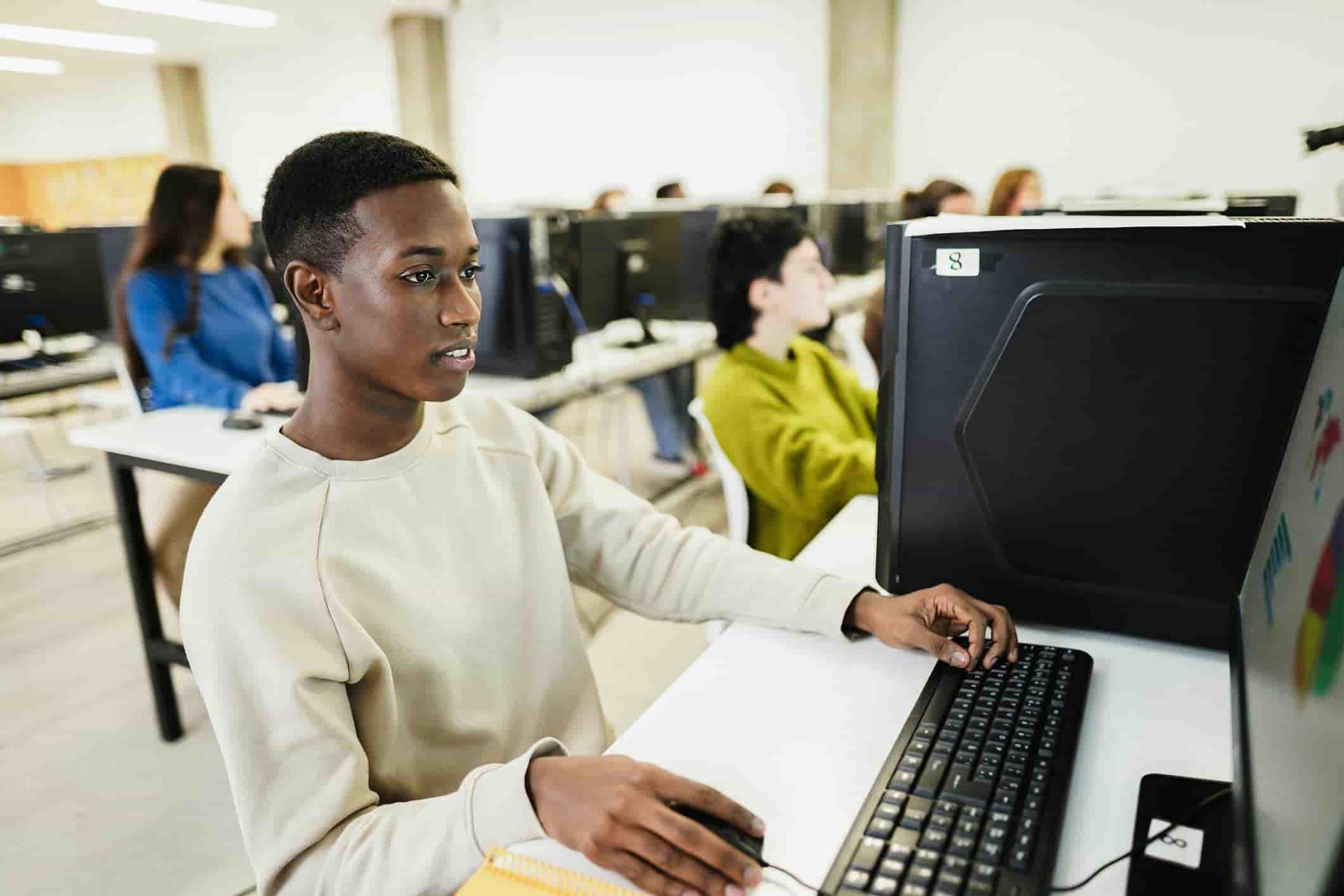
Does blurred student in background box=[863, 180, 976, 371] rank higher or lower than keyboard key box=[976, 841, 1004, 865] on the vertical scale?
higher

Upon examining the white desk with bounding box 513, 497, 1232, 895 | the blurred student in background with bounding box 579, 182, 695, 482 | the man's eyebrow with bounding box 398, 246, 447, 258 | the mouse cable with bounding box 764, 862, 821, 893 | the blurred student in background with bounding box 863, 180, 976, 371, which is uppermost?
the blurred student in background with bounding box 863, 180, 976, 371

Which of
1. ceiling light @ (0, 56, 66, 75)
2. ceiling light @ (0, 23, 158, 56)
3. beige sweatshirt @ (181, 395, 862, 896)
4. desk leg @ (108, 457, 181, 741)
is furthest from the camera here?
ceiling light @ (0, 56, 66, 75)

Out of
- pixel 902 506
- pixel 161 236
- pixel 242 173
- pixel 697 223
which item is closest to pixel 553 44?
pixel 242 173

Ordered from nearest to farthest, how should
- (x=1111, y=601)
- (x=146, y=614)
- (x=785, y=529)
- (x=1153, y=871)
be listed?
(x=1153, y=871)
(x=1111, y=601)
(x=785, y=529)
(x=146, y=614)

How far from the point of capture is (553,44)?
8.09m

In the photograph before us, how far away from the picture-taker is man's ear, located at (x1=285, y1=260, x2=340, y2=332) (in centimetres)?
83

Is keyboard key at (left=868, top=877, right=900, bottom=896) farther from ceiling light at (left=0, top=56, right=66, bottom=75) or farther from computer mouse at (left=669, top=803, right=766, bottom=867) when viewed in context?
ceiling light at (left=0, top=56, right=66, bottom=75)

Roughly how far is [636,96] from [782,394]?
6704 millimetres

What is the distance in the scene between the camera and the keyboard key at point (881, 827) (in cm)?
60

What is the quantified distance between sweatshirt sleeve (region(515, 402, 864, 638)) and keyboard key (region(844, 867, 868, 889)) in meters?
0.40

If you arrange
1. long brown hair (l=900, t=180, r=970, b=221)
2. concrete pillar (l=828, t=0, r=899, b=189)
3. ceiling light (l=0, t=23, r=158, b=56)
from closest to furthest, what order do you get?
long brown hair (l=900, t=180, r=970, b=221), concrete pillar (l=828, t=0, r=899, b=189), ceiling light (l=0, t=23, r=158, b=56)

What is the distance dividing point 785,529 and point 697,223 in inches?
89.6

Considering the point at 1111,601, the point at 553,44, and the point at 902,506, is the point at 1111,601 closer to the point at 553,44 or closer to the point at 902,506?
the point at 902,506

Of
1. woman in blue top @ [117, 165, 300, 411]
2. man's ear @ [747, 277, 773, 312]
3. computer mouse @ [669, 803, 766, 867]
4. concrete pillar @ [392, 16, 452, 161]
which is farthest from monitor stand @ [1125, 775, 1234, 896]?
concrete pillar @ [392, 16, 452, 161]
